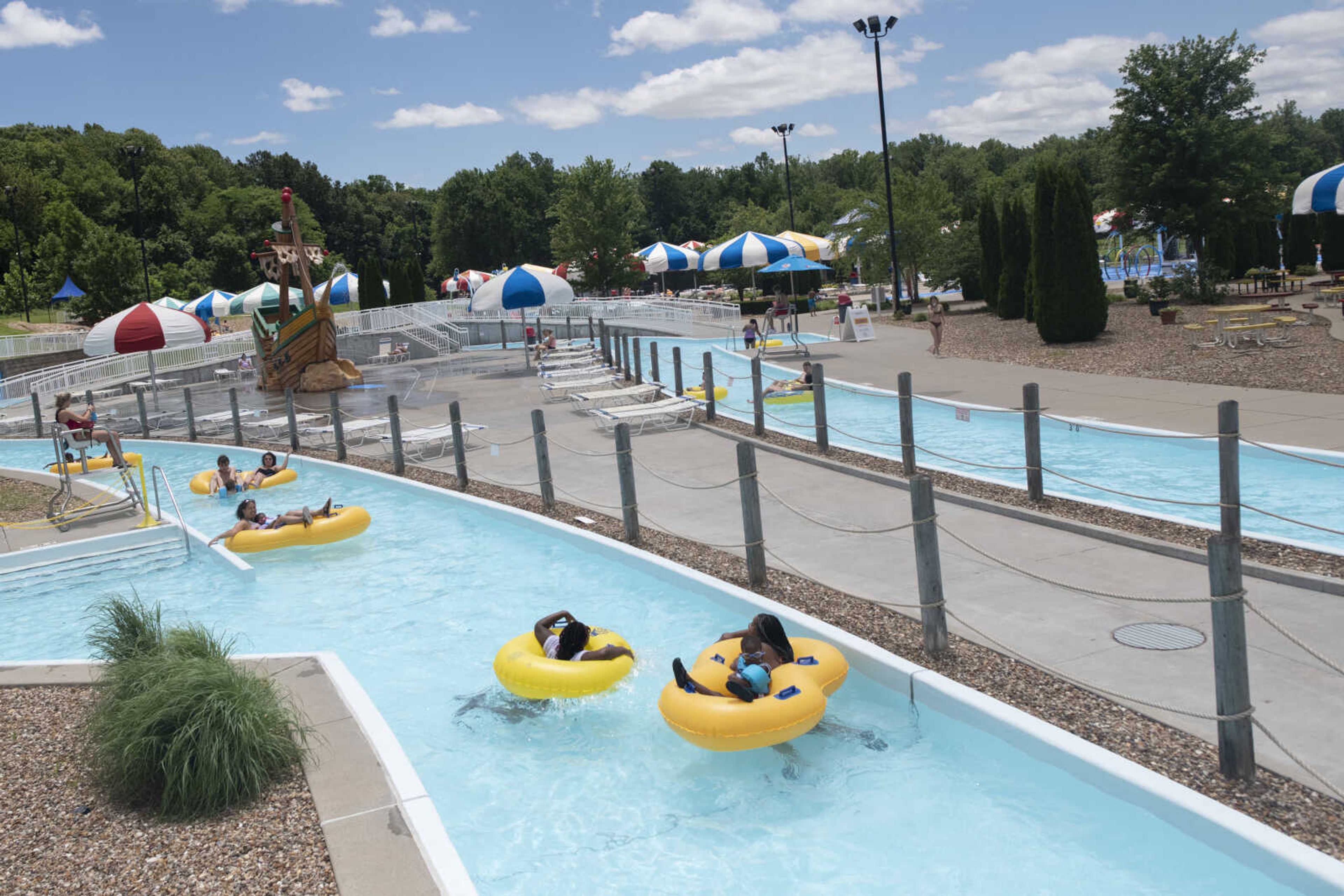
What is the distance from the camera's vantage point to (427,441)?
17.9 metres

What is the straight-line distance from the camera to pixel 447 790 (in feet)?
21.6

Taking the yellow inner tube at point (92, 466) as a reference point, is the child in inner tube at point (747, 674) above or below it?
below

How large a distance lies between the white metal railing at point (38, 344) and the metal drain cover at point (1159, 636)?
→ 1699 inches

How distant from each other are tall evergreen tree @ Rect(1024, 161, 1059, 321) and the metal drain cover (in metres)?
17.5

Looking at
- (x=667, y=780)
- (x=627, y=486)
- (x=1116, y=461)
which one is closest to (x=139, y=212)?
(x=627, y=486)

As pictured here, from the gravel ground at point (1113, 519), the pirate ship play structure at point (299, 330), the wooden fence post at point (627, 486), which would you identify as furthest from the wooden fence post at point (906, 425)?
the pirate ship play structure at point (299, 330)

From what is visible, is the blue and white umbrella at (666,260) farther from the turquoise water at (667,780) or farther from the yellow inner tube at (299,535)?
the turquoise water at (667,780)

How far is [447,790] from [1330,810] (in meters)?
4.88

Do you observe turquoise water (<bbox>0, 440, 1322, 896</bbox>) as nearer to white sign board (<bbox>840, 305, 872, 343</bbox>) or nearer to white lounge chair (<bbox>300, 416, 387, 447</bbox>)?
white lounge chair (<bbox>300, 416, 387, 447</bbox>)

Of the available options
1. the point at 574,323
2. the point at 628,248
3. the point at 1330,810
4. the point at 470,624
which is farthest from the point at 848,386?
the point at 628,248

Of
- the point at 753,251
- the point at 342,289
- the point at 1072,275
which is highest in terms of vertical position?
the point at 342,289

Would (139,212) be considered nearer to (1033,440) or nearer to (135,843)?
(1033,440)

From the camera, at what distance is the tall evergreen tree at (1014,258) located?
29.9m

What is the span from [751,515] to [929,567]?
2084 mm
